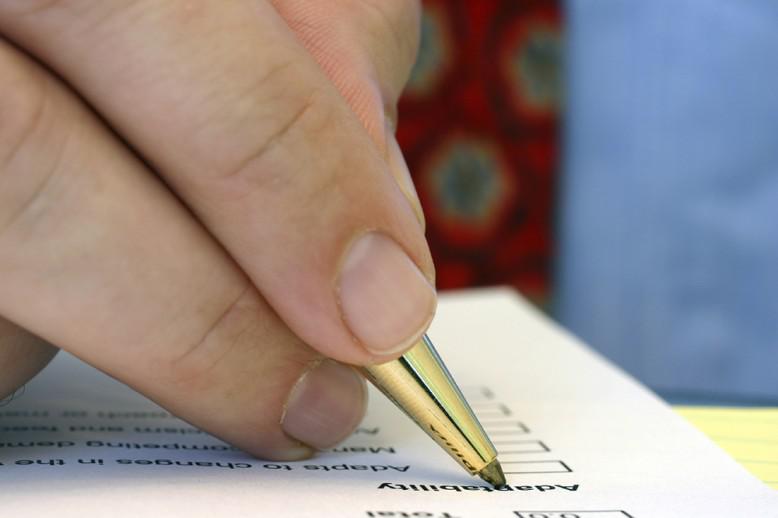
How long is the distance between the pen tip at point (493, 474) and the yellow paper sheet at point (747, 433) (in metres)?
0.09

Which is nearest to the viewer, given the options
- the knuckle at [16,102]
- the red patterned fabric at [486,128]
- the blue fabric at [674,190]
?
the knuckle at [16,102]

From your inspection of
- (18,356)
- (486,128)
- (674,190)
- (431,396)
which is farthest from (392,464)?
(486,128)

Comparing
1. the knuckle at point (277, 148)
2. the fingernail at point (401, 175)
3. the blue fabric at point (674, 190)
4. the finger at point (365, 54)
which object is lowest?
the knuckle at point (277, 148)

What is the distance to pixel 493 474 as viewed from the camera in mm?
307

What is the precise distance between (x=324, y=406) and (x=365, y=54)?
145 mm

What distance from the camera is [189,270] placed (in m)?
0.29

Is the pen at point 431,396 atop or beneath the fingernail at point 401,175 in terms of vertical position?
beneath

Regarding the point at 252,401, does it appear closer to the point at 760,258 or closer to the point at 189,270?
the point at 189,270

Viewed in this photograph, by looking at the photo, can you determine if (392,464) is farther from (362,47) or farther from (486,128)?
(486,128)

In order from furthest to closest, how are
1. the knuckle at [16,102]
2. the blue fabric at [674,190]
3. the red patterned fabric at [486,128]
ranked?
the red patterned fabric at [486,128] < the blue fabric at [674,190] < the knuckle at [16,102]

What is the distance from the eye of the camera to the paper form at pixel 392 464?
28 centimetres

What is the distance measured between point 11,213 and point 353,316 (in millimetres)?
106

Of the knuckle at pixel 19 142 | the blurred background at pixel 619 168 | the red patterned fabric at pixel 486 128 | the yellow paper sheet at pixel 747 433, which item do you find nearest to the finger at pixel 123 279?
the knuckle at pixel 19 142

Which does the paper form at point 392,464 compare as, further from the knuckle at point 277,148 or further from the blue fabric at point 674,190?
the blue fabric at point 674,190
